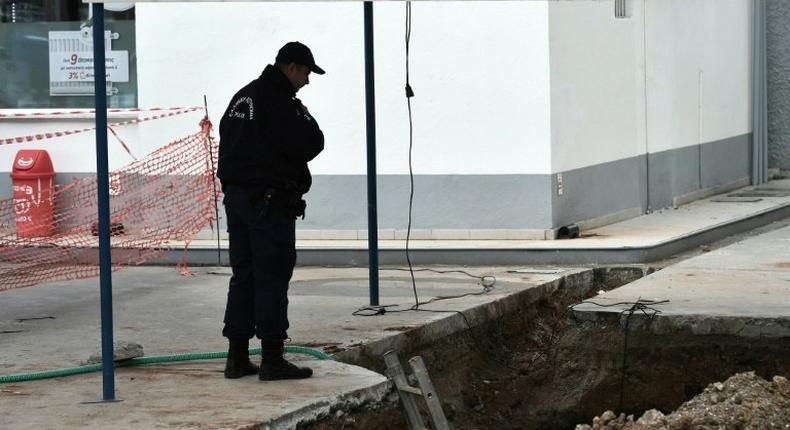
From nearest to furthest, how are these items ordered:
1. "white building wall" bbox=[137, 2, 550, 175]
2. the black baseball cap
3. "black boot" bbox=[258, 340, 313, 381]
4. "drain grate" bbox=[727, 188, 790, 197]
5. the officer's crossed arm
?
the officer's crossed arm, the black baseball cap, "black boot" bbox=[258, 340, 313, 381], "white building wall" bbox=[137, 2, 550, 175], "drain grate" bbox=[727, 188, 790, 197]

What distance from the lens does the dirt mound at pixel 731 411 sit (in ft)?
26.3

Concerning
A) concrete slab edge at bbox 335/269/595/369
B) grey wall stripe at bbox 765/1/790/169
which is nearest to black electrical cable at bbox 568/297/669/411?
concrete slab edge at bbox 335/269/595/369

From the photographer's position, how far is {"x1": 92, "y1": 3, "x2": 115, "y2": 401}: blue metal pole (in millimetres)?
6949

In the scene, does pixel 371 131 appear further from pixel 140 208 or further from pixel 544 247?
pixel 140 208

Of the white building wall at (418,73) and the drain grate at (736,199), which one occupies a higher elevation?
the white building wall at (418,73)

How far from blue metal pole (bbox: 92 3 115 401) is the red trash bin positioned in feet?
24.9

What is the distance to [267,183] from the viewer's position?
728 cm

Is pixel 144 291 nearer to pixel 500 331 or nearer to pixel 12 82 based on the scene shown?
pixel 500 331

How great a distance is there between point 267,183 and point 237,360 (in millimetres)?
1102

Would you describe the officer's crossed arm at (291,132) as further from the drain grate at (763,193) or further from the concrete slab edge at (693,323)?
the drain grate at (763,193)

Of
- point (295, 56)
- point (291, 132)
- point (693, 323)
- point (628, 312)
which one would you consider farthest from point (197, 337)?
point (693, 323)

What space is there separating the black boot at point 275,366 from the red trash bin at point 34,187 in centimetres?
753

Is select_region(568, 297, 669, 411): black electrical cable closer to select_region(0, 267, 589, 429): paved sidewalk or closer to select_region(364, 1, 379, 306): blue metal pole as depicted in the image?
select_region(0, 267, 589, 429): paved sidewalk

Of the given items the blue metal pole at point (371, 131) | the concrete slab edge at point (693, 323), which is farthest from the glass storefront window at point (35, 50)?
the concrete slab edge at point (693, 323)
